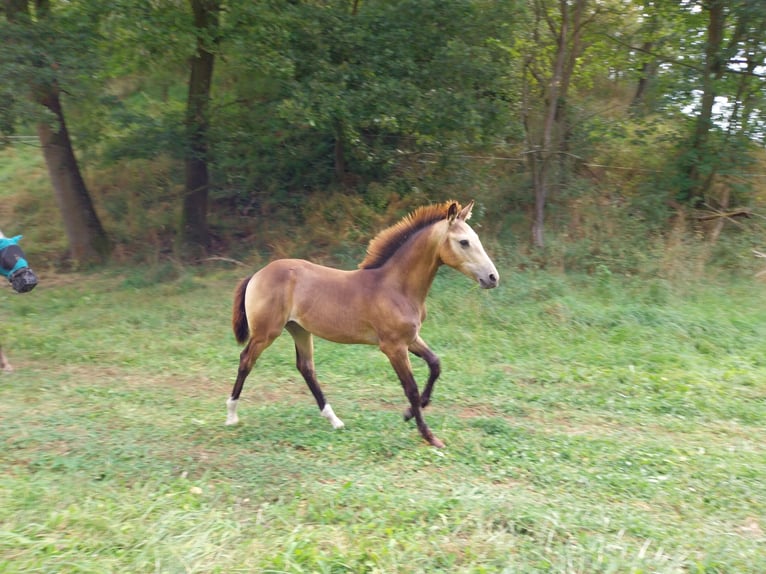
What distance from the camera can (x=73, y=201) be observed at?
1431 cm

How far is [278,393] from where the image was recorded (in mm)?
7242

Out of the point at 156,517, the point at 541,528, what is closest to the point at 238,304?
the point at 156,517

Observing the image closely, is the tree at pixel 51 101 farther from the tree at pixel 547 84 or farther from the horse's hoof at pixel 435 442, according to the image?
the tree at pixel 547 84

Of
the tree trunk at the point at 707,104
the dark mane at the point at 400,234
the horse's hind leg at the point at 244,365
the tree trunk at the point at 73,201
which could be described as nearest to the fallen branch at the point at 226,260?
the tree trunk at the point at 73,201

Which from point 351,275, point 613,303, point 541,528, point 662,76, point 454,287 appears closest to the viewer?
point 541,528

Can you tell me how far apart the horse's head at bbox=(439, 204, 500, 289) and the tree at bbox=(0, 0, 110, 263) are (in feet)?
28.0

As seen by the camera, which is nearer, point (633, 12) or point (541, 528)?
point (541, 528)

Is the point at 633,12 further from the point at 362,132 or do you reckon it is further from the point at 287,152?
the point at 287,152

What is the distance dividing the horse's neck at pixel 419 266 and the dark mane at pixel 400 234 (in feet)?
0.41

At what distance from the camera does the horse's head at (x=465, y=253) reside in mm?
5582

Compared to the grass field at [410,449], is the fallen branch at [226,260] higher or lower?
lower

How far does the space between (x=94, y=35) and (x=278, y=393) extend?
29.5ft

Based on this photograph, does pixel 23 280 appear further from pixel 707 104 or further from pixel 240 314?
pixel 707 104

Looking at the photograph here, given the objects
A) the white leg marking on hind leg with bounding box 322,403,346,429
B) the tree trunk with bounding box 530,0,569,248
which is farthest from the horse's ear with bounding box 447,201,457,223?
the tree trunk with bounding box 530,0,569,248
